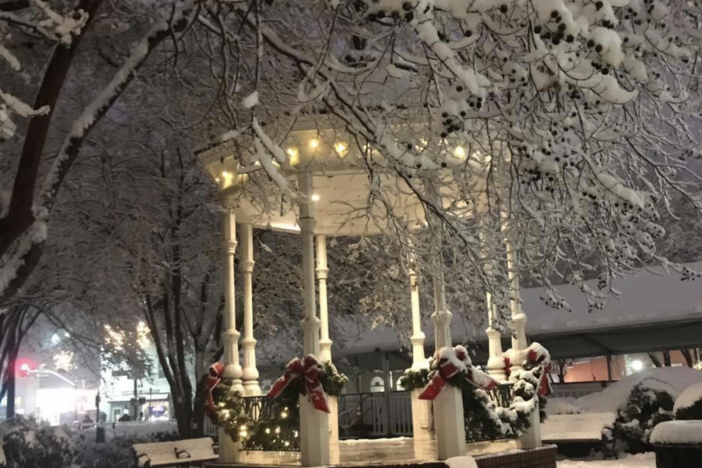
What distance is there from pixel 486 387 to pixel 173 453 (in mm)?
6526

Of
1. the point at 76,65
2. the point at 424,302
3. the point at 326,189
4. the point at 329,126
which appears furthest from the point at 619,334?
the point at 76,65

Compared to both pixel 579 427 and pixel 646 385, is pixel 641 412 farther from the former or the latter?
pixel 579 427

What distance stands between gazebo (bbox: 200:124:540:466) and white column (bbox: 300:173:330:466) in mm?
11

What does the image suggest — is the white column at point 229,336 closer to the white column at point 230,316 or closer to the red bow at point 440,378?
the white column at point 230,316

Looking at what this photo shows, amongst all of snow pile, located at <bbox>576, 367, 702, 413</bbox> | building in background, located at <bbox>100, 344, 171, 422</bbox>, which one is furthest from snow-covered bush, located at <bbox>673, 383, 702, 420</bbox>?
building in background, located at <bbox>100, 344, 171, 422</bbox>

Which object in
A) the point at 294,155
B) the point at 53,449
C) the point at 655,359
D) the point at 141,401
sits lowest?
the point at 53,449

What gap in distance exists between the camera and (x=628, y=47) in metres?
4.86

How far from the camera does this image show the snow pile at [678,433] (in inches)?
333

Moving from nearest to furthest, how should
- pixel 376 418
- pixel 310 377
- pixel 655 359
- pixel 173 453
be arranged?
pixel 310 377, pixel 173 453, pixel 376 418, pixel 655 359

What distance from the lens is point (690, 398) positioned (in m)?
12.1

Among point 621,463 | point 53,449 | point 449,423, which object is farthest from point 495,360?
point 53,449

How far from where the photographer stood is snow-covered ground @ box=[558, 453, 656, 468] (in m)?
12.6

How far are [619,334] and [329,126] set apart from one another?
531 inches

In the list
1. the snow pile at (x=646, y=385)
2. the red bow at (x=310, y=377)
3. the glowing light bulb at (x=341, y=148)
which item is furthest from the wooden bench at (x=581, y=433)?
the glowing light bulb at (x=341, y=148)
